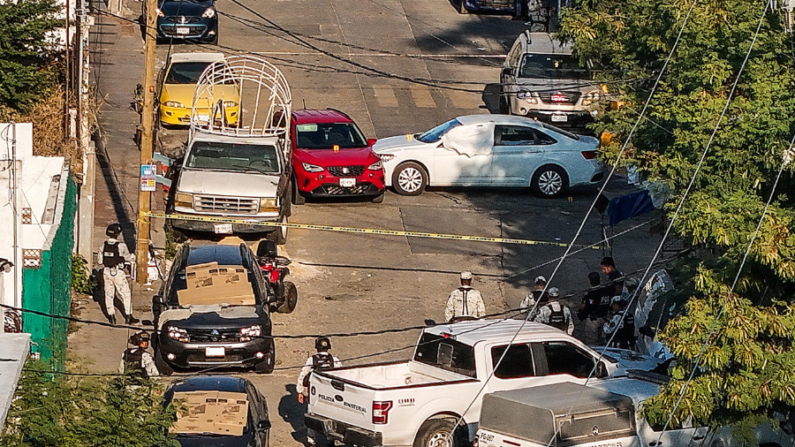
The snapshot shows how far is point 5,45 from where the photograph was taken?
22109mm

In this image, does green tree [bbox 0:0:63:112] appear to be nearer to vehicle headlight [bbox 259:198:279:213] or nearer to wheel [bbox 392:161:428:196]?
vehicle headlight [bbox 259:198:279:213]

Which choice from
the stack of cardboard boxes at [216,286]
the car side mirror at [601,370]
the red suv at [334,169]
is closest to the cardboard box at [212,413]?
the stack of cardboard boxes at [216,286]

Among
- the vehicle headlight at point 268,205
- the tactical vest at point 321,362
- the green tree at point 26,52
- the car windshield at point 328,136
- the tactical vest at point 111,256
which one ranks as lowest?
the tactical vest at point 321,362

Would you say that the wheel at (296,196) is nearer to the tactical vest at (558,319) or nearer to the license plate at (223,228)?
the license plate at (223,228)

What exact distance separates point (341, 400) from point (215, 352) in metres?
2.97

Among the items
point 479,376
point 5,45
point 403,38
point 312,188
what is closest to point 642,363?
point 479,376

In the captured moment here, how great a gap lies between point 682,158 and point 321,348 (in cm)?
485

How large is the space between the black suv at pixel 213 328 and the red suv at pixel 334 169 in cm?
646

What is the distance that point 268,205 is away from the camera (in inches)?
854

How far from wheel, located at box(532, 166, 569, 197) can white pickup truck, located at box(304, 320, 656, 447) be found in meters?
10.1

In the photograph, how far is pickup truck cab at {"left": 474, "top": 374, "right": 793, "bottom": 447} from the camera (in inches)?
508

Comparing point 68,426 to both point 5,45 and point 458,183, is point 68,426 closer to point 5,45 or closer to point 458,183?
point 5,45

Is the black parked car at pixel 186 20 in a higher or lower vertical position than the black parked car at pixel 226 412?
higher

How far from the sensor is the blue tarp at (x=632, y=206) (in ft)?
66.5
